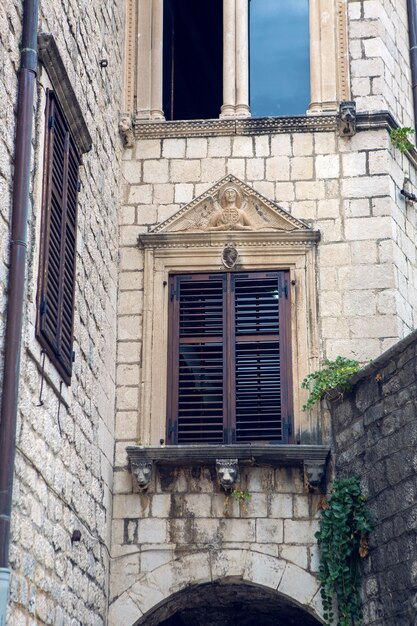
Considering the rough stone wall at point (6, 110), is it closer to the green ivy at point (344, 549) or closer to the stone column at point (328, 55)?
the green ivy at point (344, 549)

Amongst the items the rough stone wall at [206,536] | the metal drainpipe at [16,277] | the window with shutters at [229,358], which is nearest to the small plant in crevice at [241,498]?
the rough stone wall at [206,536]

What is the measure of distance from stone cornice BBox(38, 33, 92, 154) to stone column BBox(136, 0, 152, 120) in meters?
2.31

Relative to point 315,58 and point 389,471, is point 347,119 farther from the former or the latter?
point 389,471

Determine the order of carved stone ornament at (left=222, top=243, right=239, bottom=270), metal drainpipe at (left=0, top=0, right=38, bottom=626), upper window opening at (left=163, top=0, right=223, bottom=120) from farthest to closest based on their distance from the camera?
1. upper window opening at (left=163, top=0, right=223, bottom=120)
2. carved stone ornament at (left=222, top=243, right=239, bottom=270)
3. metal drainpipe at (left=0, top=0, right=38, bottom=626)

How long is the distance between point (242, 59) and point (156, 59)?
32.6 inches

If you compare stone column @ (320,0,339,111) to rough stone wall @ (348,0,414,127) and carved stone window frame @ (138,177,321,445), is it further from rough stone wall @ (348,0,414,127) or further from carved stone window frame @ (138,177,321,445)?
carved stone window frame @ (138,177,321,445)

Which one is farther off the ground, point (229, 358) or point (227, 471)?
point (229, 358)

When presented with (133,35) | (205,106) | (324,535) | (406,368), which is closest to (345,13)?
(133,35)

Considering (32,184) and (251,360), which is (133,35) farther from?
(32,184)

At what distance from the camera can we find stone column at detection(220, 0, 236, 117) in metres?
11.6

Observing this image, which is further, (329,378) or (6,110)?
(329,378)

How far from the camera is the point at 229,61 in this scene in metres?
11.8

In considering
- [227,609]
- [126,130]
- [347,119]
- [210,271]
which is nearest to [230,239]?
[210,271]

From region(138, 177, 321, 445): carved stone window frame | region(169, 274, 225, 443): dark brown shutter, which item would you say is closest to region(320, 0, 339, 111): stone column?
region(138, 177, 321, 445): carved stone window frame
